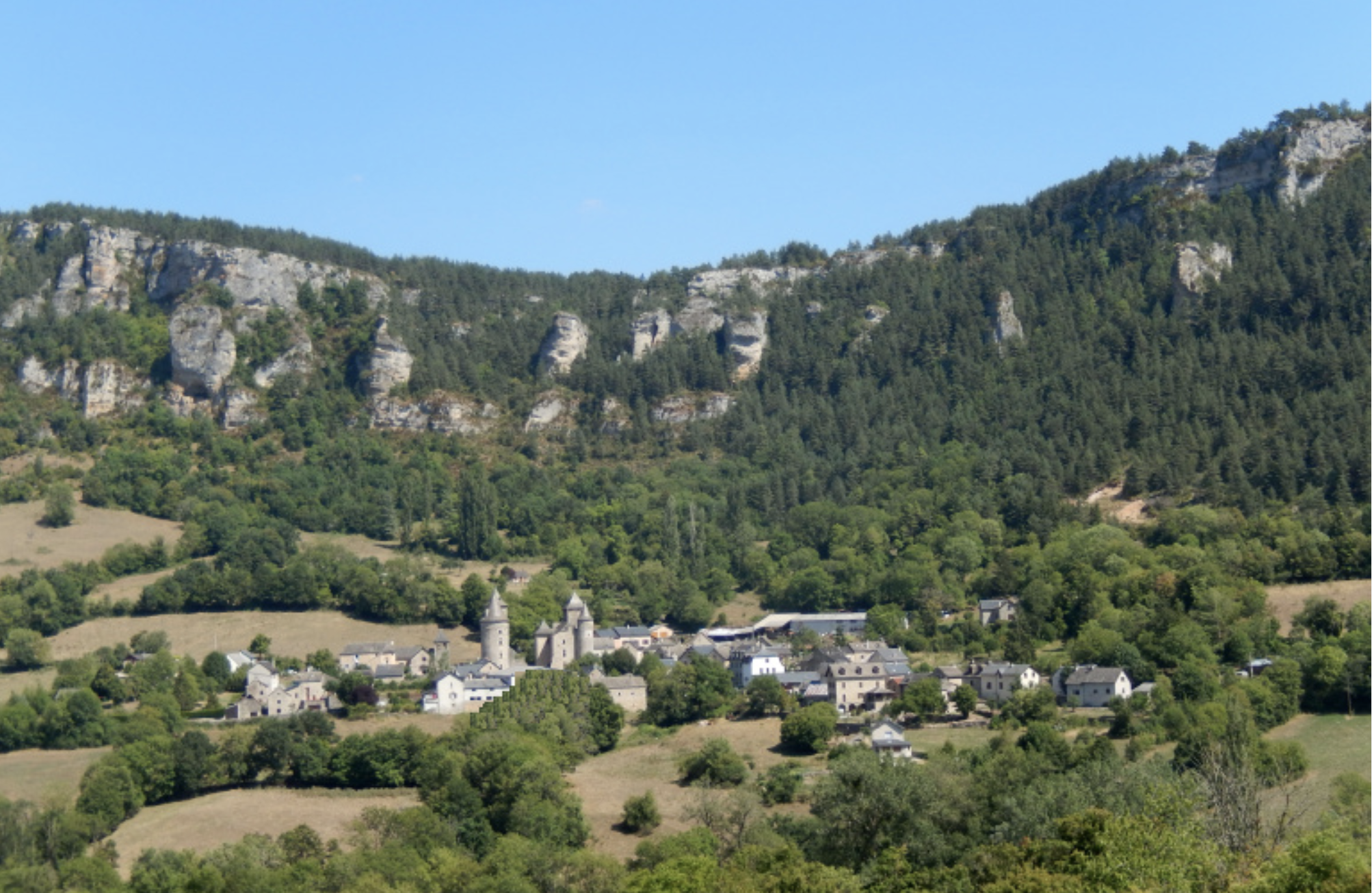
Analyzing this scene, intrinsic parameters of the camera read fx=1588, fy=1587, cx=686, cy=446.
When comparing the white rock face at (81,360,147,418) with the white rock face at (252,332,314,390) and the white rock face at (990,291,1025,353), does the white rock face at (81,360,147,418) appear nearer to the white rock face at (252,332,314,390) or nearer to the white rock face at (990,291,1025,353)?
the white rock face at (252,332,314,390)

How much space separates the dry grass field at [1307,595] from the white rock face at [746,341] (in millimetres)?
86790

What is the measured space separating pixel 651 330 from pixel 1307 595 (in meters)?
101

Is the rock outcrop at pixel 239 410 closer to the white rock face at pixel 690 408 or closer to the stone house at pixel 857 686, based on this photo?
the white rock face at pixel 690 408

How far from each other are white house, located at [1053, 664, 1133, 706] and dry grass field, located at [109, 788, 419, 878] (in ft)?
104

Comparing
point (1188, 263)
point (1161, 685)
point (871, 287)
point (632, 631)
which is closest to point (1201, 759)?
point (1161, 685)

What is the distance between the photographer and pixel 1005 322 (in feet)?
512

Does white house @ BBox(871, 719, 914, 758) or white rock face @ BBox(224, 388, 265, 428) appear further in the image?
white rock face @ BBox(224, 388, 265, 428)

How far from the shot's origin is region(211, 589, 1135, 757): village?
7844 centimetres

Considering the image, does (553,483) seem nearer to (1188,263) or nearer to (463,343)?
(463,343)

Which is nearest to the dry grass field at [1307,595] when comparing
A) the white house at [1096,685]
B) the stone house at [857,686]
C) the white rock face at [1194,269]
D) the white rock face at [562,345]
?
the white house at [1096,685]

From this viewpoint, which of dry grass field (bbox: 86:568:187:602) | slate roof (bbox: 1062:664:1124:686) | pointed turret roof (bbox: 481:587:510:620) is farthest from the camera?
dry grass field (bbox: 86:568:187:602)

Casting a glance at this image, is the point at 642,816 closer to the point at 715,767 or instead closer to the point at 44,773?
the point at 715,767

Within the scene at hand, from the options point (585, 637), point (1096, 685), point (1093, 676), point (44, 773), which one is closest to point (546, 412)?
point (585, 637)

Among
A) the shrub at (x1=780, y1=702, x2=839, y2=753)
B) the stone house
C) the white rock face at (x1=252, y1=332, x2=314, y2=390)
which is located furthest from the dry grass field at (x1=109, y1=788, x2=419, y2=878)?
the white rock face at (x1=252, y1=332, x2=314, y2=390)
